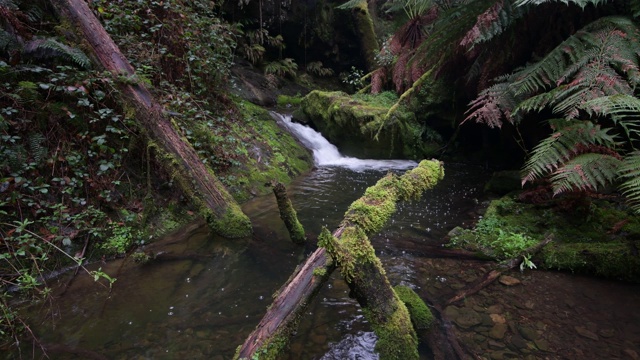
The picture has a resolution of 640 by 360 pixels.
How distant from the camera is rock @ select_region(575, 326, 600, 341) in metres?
2.54

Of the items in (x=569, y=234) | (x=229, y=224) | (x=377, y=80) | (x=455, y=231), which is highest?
(x=377, y=80)

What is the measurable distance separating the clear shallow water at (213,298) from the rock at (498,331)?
2.14ft

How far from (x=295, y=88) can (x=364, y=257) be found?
11.5 metres

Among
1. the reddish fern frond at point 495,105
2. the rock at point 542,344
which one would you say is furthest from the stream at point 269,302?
the reddish fern frond at point 495,105

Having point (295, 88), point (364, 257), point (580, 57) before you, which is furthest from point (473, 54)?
point (295, 88)

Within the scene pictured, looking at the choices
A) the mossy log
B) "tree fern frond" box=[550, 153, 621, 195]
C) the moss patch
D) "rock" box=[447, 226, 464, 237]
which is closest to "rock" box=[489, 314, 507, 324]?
the moss patch

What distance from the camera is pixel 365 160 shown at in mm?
8805

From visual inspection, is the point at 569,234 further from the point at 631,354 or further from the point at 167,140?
the point at 167,140

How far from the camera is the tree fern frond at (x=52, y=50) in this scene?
3.64m

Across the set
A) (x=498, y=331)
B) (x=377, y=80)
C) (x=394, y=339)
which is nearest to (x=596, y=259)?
(x=498, y=331)

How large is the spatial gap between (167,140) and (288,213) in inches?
69.2

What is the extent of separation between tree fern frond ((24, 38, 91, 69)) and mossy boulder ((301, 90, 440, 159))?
19.3 feet

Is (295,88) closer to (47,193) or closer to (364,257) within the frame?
(47,193)

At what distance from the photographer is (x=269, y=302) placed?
301 centimetres
